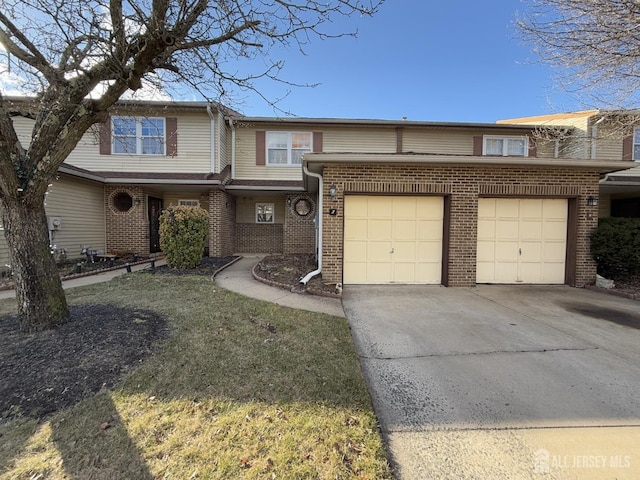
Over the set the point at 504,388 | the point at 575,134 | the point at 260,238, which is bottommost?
the point at 504,388

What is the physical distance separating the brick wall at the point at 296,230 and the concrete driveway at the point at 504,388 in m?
7.49

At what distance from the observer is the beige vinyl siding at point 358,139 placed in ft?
41.3

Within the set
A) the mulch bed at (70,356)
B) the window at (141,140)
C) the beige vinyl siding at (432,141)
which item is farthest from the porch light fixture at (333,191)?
the window at (141,140)

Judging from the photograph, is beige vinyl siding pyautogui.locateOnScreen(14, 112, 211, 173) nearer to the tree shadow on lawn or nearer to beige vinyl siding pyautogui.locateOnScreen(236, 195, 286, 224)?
beige vinyl siding pyautogui.locateOnScreen(236, 195, 286, 224)

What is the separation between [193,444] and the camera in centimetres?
207

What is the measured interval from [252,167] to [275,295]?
307 inches

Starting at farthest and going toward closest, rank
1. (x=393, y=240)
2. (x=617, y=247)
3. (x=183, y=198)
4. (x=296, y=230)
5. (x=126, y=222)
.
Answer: (x=183, y=198)
(x=296, y=230)
(x=126, y=222)
(x=393, y=240)
(x=617, y=247)

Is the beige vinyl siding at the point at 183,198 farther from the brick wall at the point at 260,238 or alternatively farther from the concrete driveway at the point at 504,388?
the concrete driveway at the point at 504,388

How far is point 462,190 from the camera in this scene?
23.5 feet

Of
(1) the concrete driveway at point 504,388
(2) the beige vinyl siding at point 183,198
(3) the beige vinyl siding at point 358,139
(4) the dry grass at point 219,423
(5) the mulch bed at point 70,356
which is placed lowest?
(1) the concrete driveway at point 504,388

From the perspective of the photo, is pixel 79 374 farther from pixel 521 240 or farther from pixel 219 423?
pixel 521 240

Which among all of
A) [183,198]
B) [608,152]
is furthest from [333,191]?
[608,152]

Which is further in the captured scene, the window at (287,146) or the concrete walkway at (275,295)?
the window at (287,146)

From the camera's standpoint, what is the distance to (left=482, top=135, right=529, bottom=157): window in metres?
12.6
